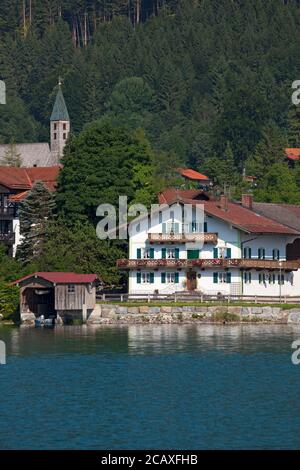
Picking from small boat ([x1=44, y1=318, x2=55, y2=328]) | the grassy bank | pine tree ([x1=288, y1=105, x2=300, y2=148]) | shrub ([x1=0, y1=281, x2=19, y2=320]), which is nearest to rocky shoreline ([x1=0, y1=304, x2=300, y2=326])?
the grassy bank

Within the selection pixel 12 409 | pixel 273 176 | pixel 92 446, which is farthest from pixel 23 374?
pixel 273 176

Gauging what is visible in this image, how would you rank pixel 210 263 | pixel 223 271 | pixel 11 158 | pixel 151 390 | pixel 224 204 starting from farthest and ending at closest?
pixel 11 158, pixel 224 204, pixel 223 271, pixel 210 263, pixel 151 390

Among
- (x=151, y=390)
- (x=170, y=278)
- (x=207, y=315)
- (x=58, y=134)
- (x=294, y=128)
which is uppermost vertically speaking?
(x=294, y=128)

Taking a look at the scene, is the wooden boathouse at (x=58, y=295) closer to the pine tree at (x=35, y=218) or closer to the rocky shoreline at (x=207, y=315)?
the rocky shoreline at (x=207, y=315)

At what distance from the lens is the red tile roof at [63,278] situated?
9094cm

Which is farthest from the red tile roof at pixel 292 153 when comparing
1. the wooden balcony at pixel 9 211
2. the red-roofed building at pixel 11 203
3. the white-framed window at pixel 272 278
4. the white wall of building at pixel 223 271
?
the white-framed window at pixel 272 278

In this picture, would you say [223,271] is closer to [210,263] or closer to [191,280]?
[210,263]

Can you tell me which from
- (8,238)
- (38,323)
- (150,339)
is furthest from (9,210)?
(150,339)

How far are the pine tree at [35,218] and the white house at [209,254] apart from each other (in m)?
6.33

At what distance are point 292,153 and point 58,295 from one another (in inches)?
3558

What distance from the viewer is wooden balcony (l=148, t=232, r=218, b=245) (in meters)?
98.2

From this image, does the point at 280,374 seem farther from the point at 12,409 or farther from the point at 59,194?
the point at 59,194

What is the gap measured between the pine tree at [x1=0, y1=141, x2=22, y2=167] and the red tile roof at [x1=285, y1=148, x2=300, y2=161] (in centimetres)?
2855

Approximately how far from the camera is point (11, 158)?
16862 cm
